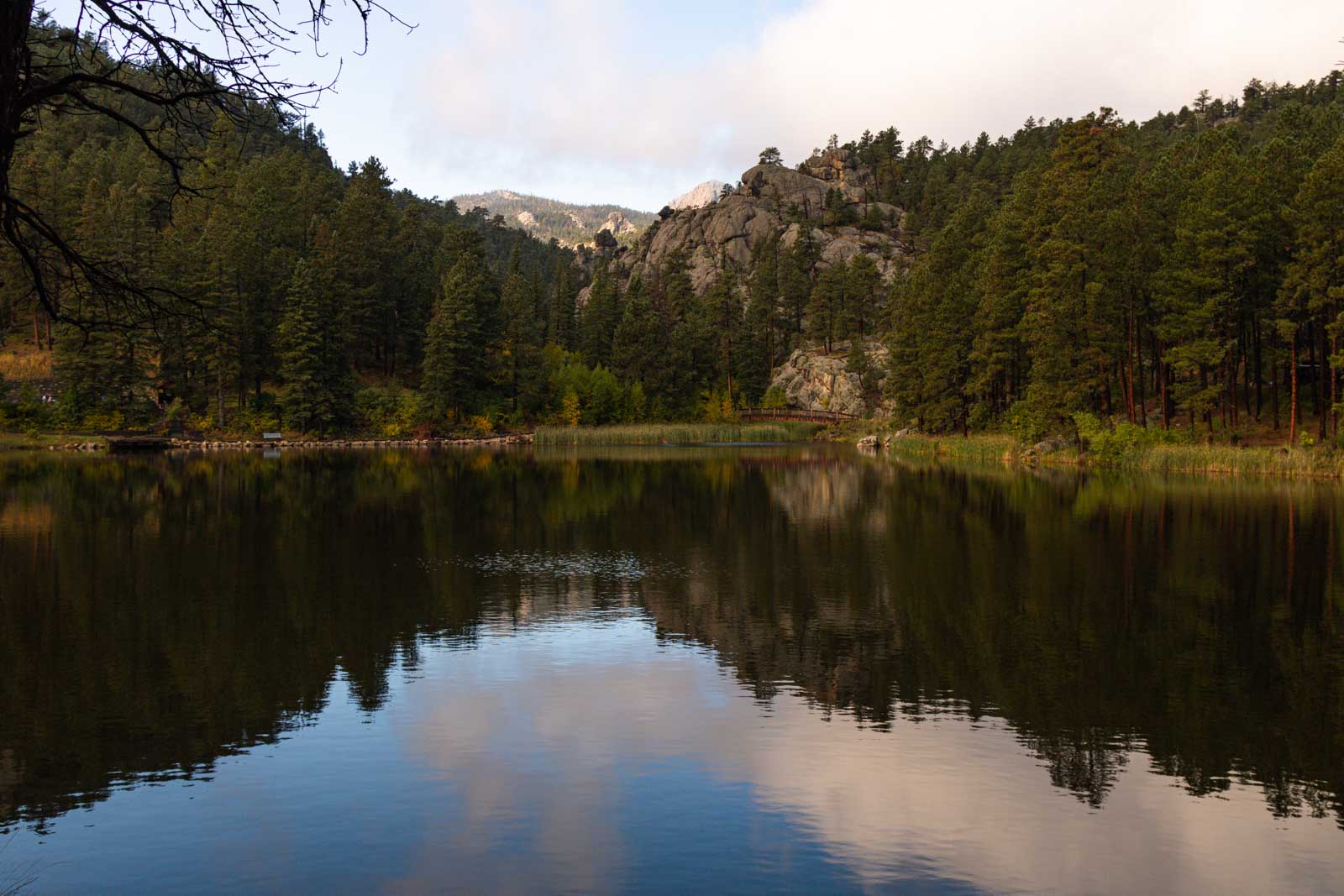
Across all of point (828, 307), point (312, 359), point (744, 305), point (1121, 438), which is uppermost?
point (744, 305)

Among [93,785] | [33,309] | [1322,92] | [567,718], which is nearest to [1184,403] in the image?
[567,718]

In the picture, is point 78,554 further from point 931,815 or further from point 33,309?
point 33,309

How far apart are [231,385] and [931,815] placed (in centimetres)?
10431

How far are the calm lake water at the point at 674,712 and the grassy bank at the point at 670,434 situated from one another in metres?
76.9

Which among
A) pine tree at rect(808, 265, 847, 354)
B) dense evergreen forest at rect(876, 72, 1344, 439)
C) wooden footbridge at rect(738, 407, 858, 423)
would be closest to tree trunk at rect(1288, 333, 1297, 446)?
dense evergreen forest at rect(876, 72, 1344, 439)

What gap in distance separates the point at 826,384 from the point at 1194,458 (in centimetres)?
7905

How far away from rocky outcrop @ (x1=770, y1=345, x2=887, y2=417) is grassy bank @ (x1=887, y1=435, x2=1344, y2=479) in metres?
55.2

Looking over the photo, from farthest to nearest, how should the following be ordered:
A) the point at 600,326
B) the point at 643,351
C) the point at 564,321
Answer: the point at 564,321 → the point at 600,326 → the point at 643,351

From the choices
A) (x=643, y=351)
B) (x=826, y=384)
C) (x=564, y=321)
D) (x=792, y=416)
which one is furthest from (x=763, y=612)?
(x=564, y=321)

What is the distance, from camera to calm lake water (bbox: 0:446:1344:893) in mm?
9703

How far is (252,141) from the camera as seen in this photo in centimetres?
17388

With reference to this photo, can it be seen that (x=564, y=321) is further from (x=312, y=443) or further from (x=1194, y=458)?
(x=1194, y=458)

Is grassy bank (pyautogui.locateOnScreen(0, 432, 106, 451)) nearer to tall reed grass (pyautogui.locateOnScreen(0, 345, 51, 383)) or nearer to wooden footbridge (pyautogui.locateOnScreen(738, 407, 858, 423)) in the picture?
tall reed grass (pyautogui.locateOnScreen(0, 345, 51, 383))

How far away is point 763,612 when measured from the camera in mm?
20812
